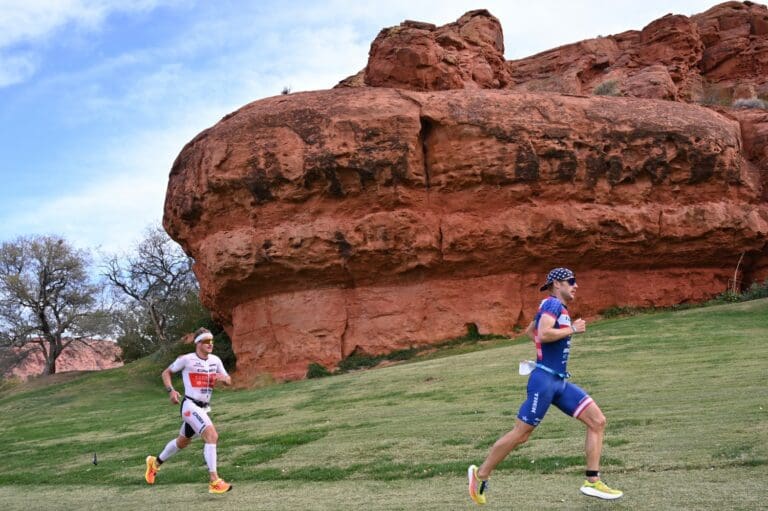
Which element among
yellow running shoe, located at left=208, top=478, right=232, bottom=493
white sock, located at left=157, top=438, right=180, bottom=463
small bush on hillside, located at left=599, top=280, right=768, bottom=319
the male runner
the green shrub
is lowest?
the green shrub

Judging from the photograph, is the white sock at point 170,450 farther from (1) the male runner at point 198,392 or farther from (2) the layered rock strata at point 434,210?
(2) the layered rock strata at point 434,210

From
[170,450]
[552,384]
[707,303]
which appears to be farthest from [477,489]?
[707,303]

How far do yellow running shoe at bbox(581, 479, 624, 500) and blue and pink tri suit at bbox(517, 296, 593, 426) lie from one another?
57 centimetres

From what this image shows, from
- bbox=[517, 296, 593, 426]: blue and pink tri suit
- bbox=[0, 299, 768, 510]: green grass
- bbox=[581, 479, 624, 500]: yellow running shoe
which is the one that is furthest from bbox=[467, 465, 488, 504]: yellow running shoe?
bbox=[581, 479, 624, 500]: yellow running shoe

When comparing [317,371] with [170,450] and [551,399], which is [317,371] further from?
[551,399]

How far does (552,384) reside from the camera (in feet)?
20.4

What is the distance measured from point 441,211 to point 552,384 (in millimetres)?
19261

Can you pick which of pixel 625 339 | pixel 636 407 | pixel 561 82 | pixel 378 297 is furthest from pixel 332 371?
pixel 561 82

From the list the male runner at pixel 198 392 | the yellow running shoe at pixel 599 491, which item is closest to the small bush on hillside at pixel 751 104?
the male runner at pixel 198 392

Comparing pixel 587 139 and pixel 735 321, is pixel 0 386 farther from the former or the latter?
pixel 735 321

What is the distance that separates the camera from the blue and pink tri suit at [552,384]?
618cm

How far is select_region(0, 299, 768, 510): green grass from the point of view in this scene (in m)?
6.93

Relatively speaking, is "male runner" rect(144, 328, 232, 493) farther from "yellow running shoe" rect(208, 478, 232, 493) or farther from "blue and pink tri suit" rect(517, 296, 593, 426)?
"blue and pink tri suit" rect(517, 296, 593, 426)

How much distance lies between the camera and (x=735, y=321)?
19.6m
